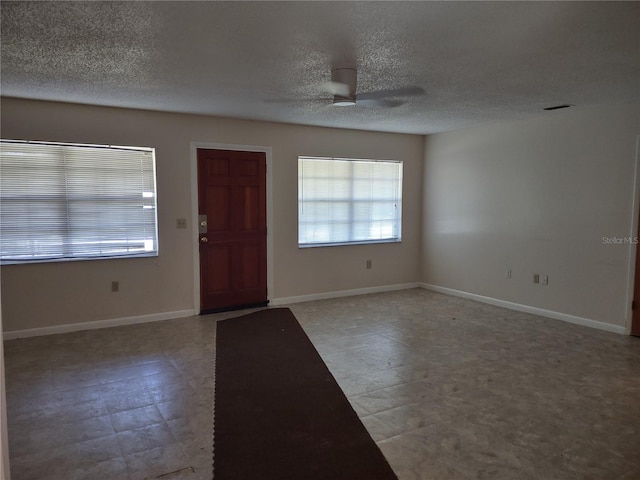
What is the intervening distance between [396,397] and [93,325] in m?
3.34

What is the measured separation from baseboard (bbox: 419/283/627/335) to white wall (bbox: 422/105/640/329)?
0.04 meters

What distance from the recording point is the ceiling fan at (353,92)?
3125 mm

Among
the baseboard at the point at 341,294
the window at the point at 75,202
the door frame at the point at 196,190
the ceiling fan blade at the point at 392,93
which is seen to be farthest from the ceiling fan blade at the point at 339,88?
the baseboard at the point at 341,294

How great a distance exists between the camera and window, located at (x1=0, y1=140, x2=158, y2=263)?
4.15 metres

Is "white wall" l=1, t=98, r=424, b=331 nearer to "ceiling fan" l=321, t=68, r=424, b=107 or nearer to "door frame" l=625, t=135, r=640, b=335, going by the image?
"ceiling fan" l=321, t=68, r=424, b=107

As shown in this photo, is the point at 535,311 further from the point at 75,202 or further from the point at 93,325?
the point at 75,202

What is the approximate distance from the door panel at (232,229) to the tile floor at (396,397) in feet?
2.25

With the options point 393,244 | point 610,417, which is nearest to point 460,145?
point 393,244

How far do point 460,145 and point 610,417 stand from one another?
160 inches

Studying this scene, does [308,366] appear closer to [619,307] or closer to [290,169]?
[290,169]

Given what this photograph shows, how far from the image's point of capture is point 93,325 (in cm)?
457

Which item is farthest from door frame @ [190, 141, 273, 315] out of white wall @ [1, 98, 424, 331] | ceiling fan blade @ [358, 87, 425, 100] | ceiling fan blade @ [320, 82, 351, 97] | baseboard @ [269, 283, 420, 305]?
ceiling fan blade @ [320, 82, 351, 97]

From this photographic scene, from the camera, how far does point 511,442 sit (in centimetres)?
245

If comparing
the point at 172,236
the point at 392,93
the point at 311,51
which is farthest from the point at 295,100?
the point at 172,236
